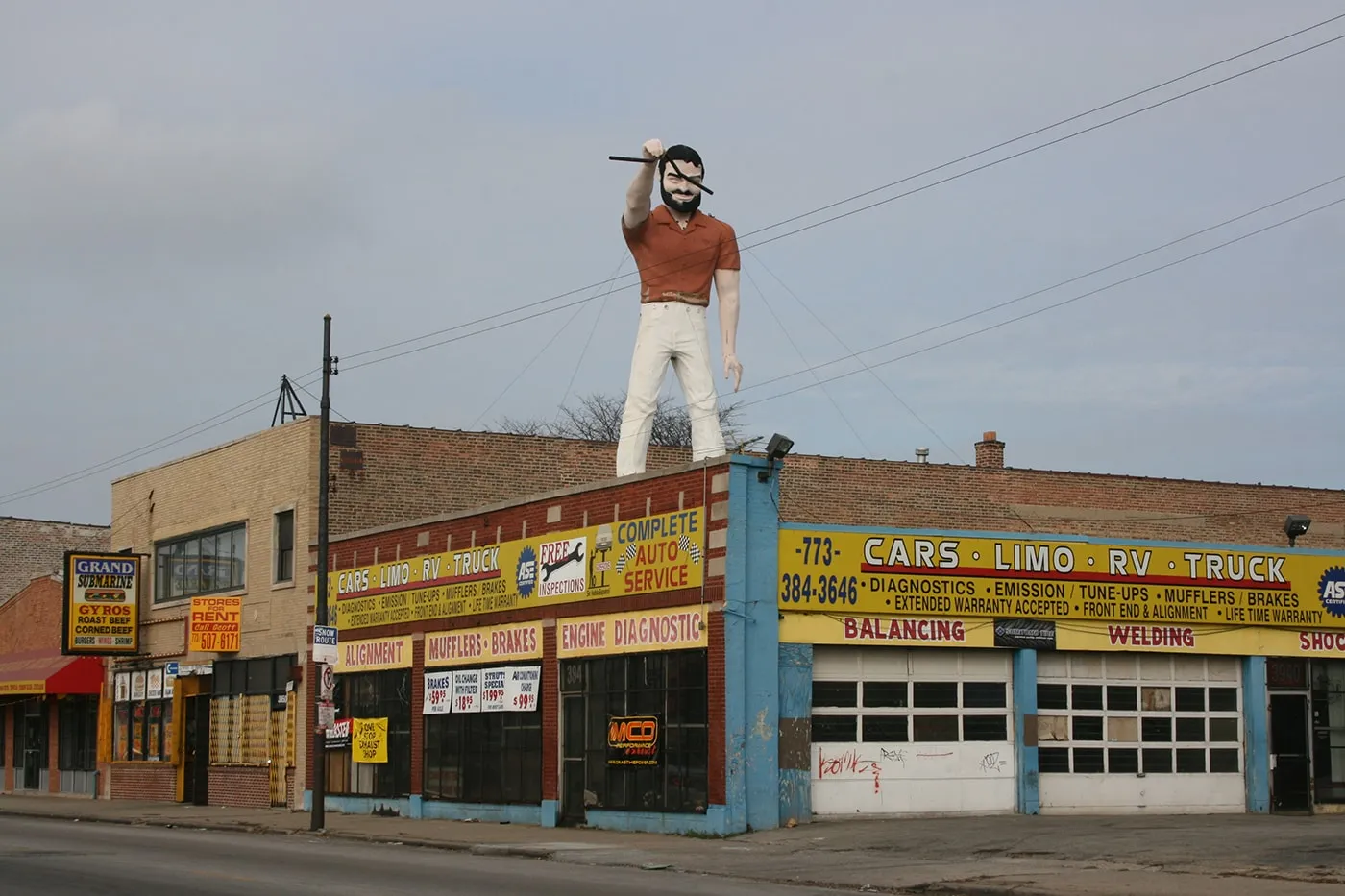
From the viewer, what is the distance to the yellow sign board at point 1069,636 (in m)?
25.5

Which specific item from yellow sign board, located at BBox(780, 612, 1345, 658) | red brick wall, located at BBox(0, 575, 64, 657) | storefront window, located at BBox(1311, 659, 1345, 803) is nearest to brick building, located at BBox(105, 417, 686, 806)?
red brick wall, located at BBox(0, 575, 64, 657)

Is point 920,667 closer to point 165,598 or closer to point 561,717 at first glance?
point 561,717

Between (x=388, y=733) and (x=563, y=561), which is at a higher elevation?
(x=563, y=561)

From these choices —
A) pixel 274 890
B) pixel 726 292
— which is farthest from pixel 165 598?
pixel 274 890

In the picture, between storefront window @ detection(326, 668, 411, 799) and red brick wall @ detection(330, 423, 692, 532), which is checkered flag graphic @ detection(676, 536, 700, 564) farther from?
red brick wall @ detection(330, 423, 692, 532)

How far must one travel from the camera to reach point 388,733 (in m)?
33.4

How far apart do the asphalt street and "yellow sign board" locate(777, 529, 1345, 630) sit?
256 inches

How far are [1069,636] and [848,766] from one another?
→ 445 centimetres

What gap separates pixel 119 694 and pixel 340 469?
39.6ft

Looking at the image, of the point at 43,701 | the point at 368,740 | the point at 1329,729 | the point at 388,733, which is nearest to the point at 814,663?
the point at 1329,729

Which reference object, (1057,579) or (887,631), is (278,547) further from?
(1057,579)

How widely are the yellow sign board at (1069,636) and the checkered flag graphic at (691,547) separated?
1.59 m

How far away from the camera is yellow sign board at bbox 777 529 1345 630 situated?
25562 mm

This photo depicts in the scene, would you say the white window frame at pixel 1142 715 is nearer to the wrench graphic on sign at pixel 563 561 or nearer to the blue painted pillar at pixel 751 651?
the blue painted pillar at pixel 751 651
